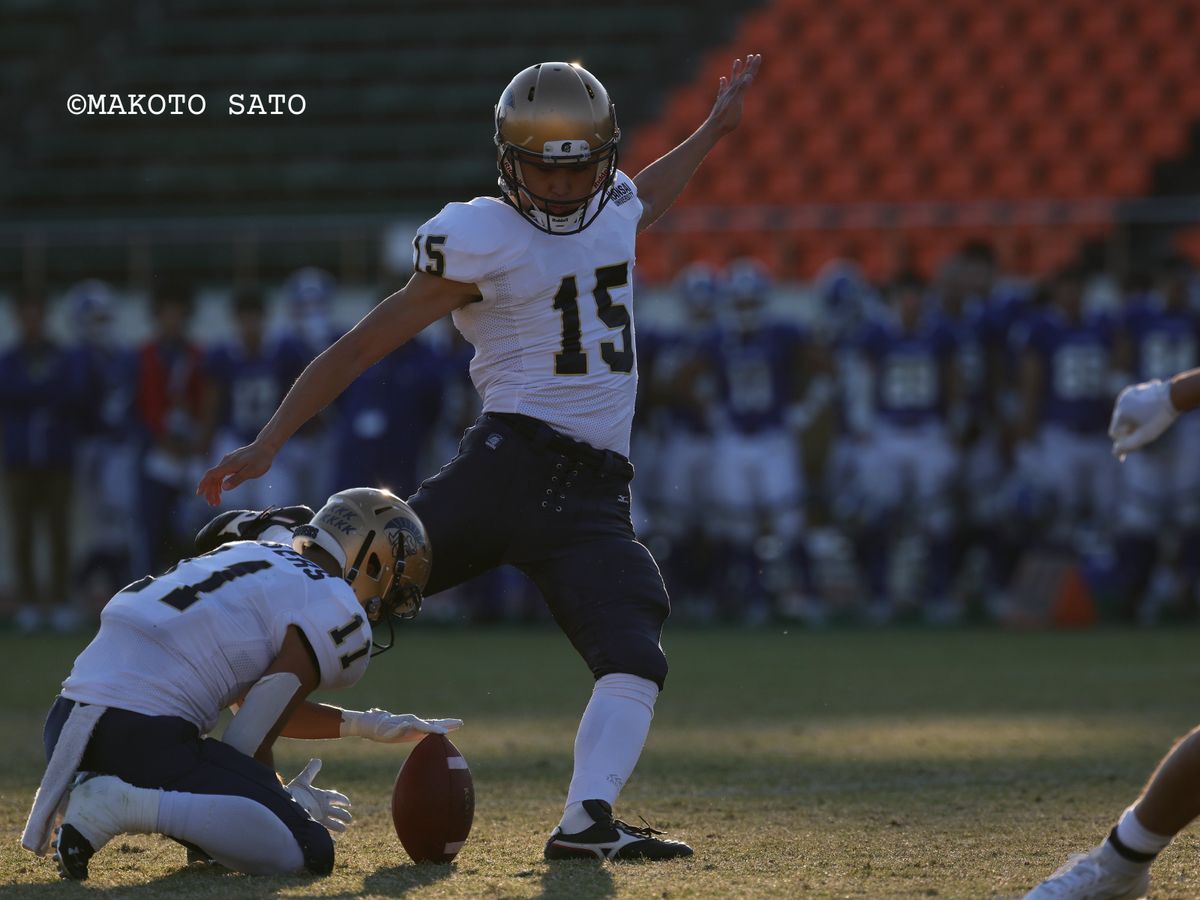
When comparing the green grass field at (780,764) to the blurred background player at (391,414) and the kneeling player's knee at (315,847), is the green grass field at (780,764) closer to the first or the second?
the kneeling player's knee at (315,847)

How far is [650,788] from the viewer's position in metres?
5.15

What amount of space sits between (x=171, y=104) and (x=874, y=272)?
7880mm

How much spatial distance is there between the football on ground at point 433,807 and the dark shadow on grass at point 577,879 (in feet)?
0.71

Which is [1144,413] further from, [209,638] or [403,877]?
[209,638]

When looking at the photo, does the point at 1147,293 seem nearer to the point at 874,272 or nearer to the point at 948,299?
the point at 948,299

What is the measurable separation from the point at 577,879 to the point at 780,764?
1936 mm

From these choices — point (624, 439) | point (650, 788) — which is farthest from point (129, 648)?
point (650, 788)

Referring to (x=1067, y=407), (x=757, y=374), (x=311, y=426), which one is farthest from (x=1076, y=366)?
(x=311, y=426)

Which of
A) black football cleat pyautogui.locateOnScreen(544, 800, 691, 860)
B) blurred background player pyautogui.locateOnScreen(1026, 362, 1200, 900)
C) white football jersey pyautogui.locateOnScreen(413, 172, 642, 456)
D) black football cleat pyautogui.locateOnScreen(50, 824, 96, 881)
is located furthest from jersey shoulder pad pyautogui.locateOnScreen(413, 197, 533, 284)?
blurred background player pyautogui.locateOnScreen(1026, 362, 1200, 900)

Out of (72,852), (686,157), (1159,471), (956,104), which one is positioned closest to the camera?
(72,852)

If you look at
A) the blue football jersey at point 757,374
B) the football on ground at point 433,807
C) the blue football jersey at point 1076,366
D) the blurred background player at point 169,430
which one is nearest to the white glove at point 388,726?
the football on ground at point 433,807

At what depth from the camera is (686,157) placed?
4859 mm

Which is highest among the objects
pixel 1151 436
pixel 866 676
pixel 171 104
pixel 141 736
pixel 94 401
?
pixel 171 104

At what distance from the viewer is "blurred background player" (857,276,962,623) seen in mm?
11219
